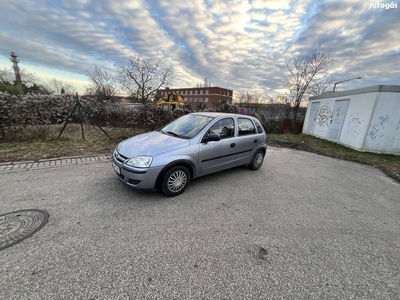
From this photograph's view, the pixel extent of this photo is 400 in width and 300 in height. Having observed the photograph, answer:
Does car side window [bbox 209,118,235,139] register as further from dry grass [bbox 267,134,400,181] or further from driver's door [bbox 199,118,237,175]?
dry grass [bbox 267,134,400,181]

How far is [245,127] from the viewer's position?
469cm

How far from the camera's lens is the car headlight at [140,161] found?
10.1 ft

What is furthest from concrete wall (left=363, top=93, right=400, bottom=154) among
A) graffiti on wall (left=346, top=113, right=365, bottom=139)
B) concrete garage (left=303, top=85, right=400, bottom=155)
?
graffiti on wall (left=346, top=113, right=365, bottom=139)

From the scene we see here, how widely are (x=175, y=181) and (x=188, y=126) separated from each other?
4.43 ft

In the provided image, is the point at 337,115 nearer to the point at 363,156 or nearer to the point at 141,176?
the point at 363,156

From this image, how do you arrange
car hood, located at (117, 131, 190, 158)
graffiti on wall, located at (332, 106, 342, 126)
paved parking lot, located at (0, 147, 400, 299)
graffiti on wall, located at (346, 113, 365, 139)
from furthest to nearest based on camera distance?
1. graffiti on wall, located at (332, 106, 342, 126)
2. graffiti on wall, located at (346, 113, 365, 139)
3. car hood, located at (117, 131, 190, 158)
4. paved parking lot, located at (0, 147, 400, 299)

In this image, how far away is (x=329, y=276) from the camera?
2.00m

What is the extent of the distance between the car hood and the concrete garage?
30.2ft

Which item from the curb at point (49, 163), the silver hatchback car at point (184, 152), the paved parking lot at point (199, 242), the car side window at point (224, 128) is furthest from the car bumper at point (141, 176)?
the curb at point (49, 163)

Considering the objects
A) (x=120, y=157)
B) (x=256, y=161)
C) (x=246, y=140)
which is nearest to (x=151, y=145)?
(x=120, y=157)

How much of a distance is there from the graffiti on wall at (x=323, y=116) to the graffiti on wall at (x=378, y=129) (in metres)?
3.10

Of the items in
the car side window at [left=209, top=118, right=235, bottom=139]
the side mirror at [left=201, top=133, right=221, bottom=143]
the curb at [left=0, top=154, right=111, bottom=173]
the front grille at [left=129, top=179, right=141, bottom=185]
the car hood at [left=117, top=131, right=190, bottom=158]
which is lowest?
the curb at [left=0, top=154, right=111, bottom=173]

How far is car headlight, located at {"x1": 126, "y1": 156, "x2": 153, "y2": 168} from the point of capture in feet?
10.1

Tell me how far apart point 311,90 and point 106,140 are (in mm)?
20548
